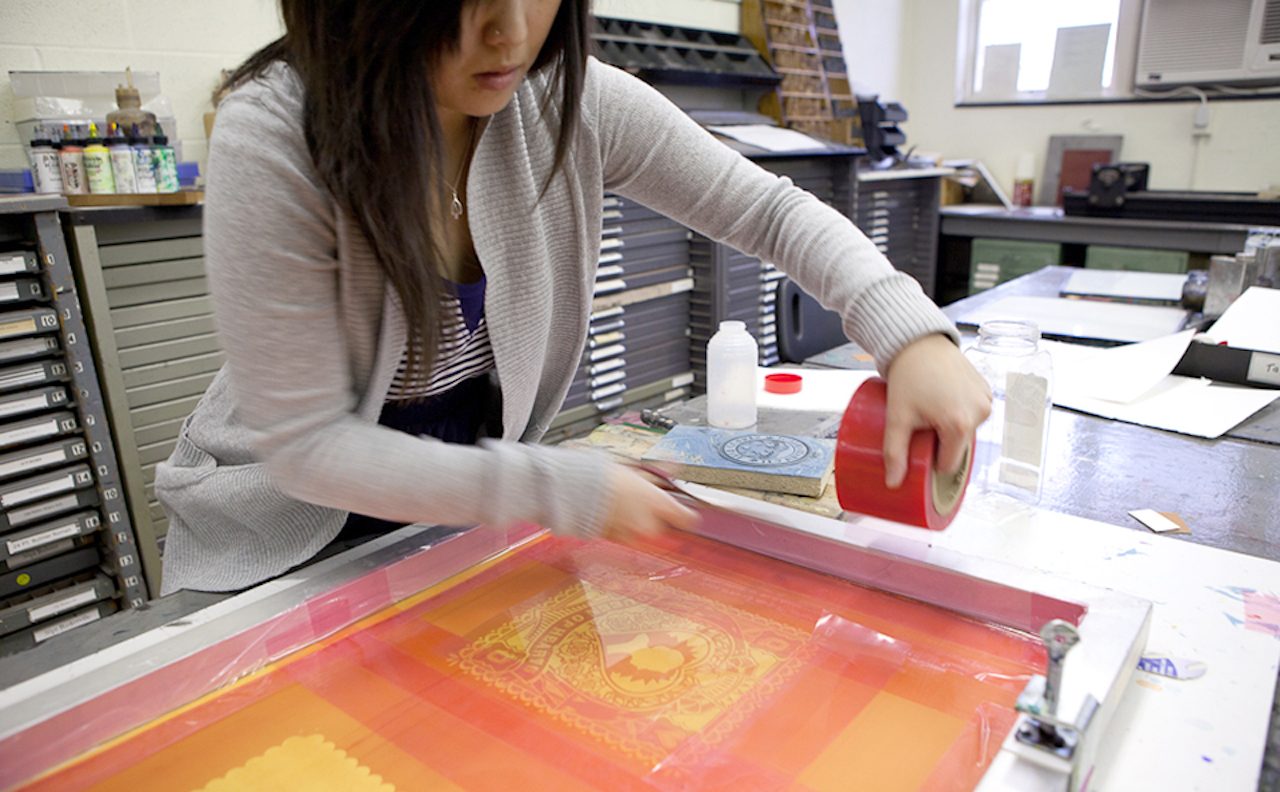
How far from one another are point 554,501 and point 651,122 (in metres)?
0.48

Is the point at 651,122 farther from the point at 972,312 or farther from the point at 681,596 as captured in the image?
the point at 972,312

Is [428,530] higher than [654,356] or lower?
higher

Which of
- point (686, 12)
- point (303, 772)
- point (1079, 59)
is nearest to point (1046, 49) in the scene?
point (1079, 59)

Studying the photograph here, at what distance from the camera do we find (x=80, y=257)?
1.59m

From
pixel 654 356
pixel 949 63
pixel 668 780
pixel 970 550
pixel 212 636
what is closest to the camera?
pixel 668 780

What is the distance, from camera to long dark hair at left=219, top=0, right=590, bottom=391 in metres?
0.61

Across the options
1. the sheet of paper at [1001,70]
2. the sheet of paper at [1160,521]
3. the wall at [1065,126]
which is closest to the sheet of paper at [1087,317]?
the sheet of paper at [1160,521]

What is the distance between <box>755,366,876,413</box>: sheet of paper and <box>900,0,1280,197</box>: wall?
3132 millimetres

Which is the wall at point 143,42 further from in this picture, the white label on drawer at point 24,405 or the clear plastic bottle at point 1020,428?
the clear plastic bottle at point 1020,428

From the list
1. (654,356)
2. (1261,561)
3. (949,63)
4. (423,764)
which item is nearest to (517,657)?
(423,764)

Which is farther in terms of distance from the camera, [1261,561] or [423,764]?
[1261,561]

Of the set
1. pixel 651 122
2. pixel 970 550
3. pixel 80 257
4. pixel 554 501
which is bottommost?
pixel 970 550

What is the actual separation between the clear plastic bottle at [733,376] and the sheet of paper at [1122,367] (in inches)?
23.0

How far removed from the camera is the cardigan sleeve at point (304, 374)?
0.64 metres
